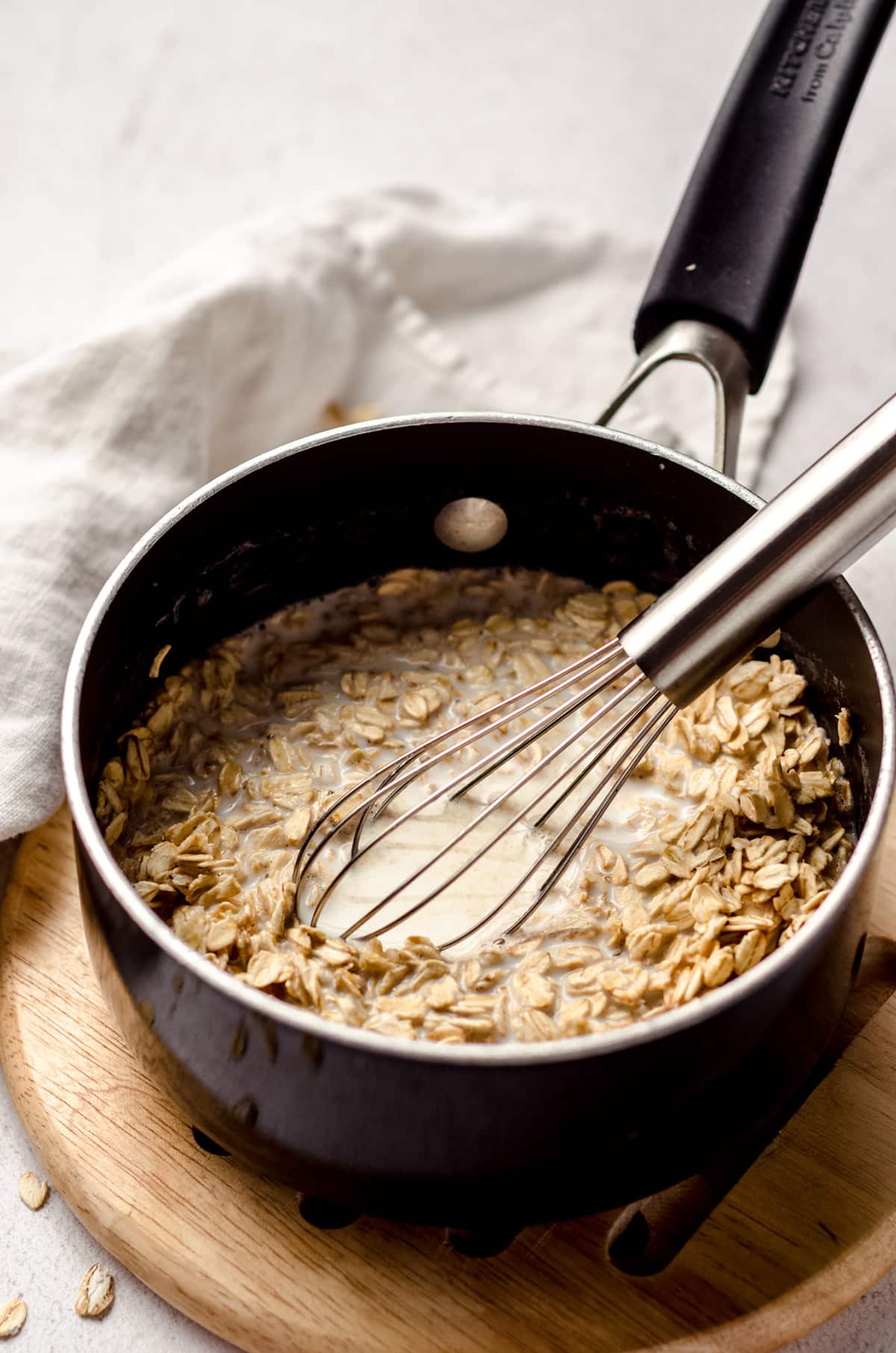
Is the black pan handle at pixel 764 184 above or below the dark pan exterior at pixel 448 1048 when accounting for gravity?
above

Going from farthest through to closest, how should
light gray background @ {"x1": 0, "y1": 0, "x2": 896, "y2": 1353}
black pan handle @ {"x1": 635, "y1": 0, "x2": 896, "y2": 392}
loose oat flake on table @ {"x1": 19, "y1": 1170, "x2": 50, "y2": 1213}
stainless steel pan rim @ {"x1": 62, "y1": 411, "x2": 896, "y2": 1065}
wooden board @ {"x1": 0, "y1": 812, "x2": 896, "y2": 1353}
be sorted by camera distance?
light gray background @ {"x1": 0, "y1": 0, "x2": 896, "y2": 1353} → black pan handle @ {"x1": 635, "y1": 0, "x2": 896, "y2": 392} → loose oat flake on table @ {"x1": 19, "y1": 1170, "x2": 50, "y2": 1213} → wooden board @ {"x1": 0, "y1": 812, "x2": 896, "y2": 1353} → stainless steel pan rim @ {"x1": 62, "y1": 411, "x2": 896, "y2": 1065}

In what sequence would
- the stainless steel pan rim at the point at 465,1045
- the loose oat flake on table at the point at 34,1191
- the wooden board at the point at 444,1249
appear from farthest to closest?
1. the loose oat flake on table at the point at 34,1191
2. the wooden board at the point at 444,1249
3. the stainless steel pan rim at the point at 465,1045

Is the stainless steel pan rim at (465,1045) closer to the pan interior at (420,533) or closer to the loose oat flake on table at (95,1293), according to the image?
the pan interior at (420,533)

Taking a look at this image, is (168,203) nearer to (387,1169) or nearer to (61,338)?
(61,338)

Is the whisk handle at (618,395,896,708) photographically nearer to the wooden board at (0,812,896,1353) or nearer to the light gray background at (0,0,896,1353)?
A: the wooden board at (0,812,896,1353)

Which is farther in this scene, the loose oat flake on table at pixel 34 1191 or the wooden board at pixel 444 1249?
the loose oat flake on table at pixel 34 1191

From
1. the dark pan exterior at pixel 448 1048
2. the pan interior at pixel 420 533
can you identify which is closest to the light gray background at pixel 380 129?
the pan interior at pixel 420 533

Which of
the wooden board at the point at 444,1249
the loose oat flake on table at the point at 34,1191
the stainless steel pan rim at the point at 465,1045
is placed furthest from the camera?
the loose oat flake on table at the point at 34,1191

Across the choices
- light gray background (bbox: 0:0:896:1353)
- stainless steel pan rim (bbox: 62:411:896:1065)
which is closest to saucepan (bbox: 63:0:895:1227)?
stainless steel pan rim (bbox: 62:411:896:1065)

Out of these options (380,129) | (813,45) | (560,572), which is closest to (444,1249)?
(560,572)
